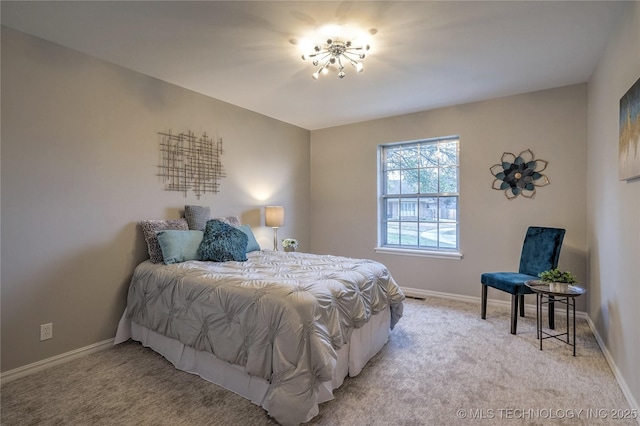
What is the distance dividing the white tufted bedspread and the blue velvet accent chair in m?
1.09

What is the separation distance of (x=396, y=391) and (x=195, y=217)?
2.47 meters

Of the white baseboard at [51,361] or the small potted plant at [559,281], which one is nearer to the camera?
the white baseboard at [51,361]

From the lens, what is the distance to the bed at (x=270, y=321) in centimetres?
174

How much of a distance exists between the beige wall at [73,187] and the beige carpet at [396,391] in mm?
439

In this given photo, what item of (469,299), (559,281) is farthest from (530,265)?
(469,299)

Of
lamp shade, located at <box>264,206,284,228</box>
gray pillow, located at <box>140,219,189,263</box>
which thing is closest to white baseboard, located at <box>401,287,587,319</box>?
lamp shade, located at <box>264,206,284,228</box>

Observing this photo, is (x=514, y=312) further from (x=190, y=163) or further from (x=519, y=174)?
(x=190, y=163)

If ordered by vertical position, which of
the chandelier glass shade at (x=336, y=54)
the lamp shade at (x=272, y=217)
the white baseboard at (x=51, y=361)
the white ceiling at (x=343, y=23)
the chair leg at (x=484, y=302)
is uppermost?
the white ceiling at (x=343, y=23)

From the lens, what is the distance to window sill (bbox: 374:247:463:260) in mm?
4066

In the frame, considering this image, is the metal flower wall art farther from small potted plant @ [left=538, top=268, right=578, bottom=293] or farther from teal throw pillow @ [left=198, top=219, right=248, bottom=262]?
teal throw pillow @ [left=198, top=219, right=248, bottom=262]

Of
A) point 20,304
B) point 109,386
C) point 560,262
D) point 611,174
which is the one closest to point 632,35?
point 611,174

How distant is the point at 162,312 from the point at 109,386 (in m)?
0.56

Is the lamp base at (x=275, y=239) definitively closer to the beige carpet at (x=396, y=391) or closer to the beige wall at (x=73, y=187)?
the beige wall at (x=73, y=187)

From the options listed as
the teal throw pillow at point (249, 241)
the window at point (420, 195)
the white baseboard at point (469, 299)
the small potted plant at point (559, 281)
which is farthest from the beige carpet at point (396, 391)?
the window at point (420, 195)
